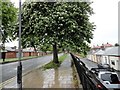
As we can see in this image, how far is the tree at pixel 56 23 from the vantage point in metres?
23.2

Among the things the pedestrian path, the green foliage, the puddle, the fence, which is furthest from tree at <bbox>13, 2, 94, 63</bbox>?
the fence

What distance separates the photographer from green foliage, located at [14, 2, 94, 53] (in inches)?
912

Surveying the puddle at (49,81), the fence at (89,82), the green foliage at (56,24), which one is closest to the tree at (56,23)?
the green foliage at (56,24)

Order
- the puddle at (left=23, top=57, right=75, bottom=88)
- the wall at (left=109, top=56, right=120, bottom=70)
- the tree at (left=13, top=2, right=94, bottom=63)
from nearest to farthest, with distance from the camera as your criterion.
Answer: the puddle at (left=23, top=57, right=75, bottom=88) < the tree at (left=13, top=2, right=94, bottom=63) < the wall at (left=109, top=56, right=120, bottom=70)

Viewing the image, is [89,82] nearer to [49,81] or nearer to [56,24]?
[49,81]

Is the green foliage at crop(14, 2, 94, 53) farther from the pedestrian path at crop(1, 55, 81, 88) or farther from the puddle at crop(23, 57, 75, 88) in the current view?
the puddle at crop(23, 57, 75, 88)

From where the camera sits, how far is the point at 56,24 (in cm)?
2314

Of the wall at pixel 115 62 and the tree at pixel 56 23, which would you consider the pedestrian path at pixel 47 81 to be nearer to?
the tree at pixel 56 23

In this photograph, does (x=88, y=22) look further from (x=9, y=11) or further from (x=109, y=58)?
(x=109, y=58)

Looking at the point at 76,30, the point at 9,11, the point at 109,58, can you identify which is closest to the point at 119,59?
the point at 109,58

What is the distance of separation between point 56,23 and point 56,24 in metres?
0.13

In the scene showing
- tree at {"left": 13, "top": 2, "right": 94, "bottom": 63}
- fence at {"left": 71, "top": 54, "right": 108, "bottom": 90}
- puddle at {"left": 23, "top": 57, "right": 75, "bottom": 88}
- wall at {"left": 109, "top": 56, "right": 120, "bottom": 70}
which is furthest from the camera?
wall at {"left": 109, "top": 56, "right": 120, "bottom": 70}

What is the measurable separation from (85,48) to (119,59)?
53.7 ft

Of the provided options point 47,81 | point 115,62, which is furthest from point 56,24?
point 115,62
